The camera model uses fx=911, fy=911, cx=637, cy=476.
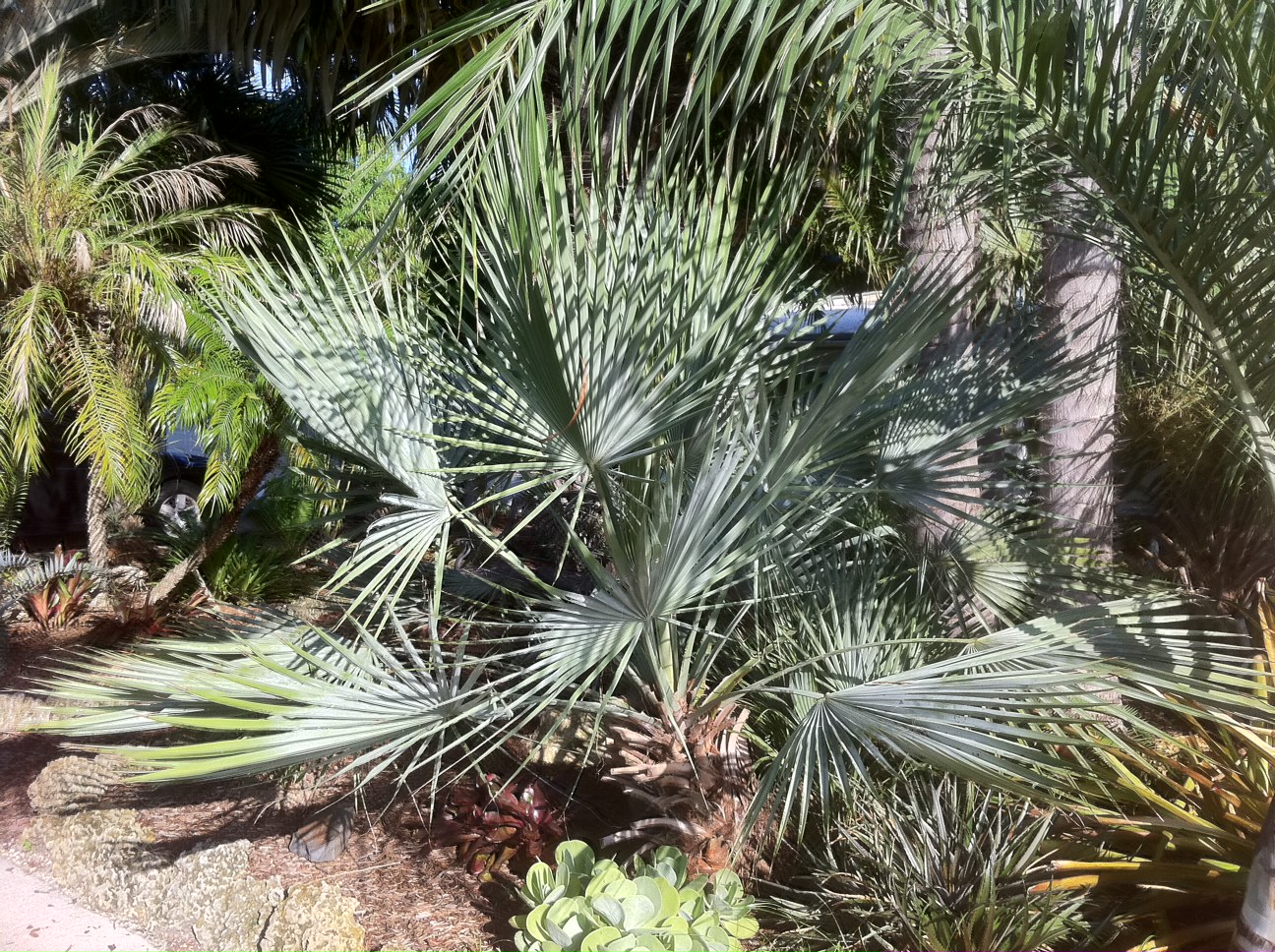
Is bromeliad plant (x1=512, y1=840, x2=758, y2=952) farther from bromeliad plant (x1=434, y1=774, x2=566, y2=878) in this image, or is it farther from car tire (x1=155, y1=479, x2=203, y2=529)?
car tire (x1=155, y1=479, x2=203, y2=529)

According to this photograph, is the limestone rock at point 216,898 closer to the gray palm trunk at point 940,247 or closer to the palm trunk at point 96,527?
the gray palm trunk at point 940,247

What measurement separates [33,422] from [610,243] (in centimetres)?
375

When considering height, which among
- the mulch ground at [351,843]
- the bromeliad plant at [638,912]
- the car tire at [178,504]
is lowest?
the mulch ground at [351,843]

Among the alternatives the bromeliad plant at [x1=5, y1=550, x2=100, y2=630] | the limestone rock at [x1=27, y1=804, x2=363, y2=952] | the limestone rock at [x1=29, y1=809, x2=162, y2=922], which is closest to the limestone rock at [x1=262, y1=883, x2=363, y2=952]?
the limestone rock at [x1=27, y1=804, x2=363, y2=952]

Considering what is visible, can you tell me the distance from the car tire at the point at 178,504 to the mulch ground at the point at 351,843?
218 cm

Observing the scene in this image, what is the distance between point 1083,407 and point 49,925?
446 cm

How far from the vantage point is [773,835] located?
3.28 m

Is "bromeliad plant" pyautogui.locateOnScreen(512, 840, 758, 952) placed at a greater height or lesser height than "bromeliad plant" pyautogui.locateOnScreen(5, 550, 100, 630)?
lesser

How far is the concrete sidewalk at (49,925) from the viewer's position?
10.6 feet

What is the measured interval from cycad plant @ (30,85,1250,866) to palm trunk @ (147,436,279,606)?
82.1 inches

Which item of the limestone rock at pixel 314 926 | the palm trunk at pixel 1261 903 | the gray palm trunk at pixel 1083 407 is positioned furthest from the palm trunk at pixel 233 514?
the palm trunk at pixel 1261 903

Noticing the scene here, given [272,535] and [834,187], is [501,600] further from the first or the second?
[272,535]

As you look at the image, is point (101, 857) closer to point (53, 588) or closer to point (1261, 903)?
point (53, 588)

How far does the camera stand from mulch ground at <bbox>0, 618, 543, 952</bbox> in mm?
3176
